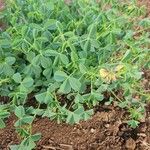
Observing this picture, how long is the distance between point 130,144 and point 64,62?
1.63ft

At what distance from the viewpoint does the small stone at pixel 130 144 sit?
1.81 metres

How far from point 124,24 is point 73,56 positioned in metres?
0.48

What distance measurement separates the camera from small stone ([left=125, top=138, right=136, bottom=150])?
71.3 inches

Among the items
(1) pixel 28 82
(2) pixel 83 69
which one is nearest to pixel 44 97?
(1) pixel 28 82

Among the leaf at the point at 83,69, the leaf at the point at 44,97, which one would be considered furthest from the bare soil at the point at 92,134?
the leaf at the point at 83,69

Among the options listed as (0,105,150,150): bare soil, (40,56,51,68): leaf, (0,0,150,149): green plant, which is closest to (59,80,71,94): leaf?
(0,0,150,149): green plant

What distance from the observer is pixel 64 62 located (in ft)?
5.16

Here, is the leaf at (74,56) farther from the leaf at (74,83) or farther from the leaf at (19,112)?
the leaf at (19,112)

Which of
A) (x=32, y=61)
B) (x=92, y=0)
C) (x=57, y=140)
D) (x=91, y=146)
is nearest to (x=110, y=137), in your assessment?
(x=91, y=146)

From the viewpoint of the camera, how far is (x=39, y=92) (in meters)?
1.73

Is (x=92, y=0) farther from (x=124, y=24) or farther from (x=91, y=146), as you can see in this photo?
(x=91, y=146)

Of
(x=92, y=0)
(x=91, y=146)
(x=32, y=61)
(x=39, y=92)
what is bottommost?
(x=91, y=146)

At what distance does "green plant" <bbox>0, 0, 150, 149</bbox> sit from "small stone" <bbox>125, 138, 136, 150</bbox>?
0.24ft

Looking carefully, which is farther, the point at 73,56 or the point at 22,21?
the point at 22,21
